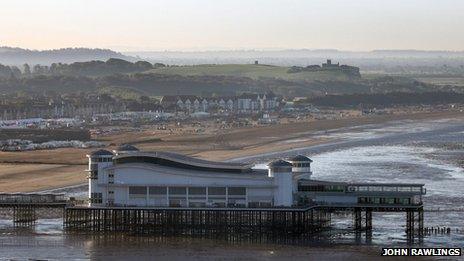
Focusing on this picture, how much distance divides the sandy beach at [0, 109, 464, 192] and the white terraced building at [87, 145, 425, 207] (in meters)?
11.3

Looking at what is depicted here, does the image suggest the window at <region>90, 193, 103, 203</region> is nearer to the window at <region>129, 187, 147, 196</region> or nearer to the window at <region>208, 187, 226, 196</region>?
the window at <region>129, 187, 147, 196</region>

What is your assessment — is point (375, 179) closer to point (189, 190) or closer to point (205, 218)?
point (205, 218)

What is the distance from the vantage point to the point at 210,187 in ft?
164

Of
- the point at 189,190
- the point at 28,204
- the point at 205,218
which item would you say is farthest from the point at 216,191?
the point at 28,204

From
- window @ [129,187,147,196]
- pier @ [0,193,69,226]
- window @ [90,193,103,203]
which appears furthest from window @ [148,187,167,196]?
pier @ [0,193,69,226]

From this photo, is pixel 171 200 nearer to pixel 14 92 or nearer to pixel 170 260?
pixel 170 260

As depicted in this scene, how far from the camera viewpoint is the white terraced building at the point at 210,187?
49.8 m

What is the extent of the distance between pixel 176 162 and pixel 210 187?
179cm

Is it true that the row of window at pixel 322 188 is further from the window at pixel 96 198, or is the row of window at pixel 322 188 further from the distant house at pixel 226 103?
the distant house at pixel 226 103

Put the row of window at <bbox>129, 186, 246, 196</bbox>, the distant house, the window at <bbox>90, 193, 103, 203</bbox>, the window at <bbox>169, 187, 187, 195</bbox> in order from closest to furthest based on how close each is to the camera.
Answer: the row of window at <bbox>129, 186, 246, 196</bbox>
the window at <bbox>169, 187, 187, 195</bbox>
the window at <bbox>90, 193, 103, 203</bbox>
the distant house

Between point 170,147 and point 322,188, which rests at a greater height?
point 322,188

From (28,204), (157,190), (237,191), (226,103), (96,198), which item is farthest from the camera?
(226,103)

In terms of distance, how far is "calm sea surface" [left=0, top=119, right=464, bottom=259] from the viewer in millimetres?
46719

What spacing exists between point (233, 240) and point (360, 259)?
19.2 ft
